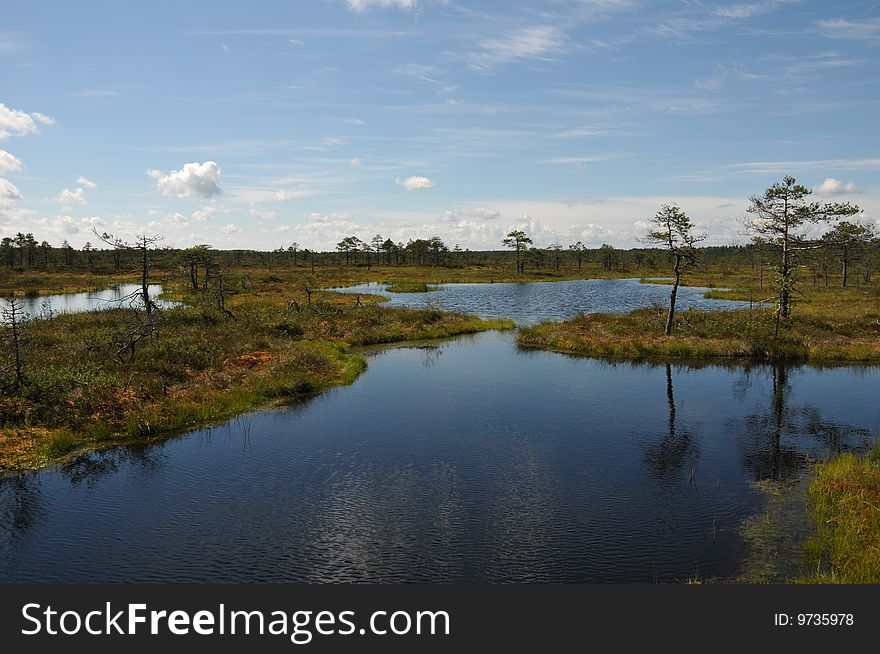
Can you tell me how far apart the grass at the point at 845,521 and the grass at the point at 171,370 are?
23.9 metres

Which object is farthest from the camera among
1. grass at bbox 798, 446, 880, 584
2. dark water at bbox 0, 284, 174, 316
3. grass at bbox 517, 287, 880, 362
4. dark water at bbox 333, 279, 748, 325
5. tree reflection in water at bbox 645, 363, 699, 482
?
dark water at bbox 333, 279, 748, 325

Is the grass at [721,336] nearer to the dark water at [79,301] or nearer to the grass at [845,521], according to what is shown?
the grass at [845,521]

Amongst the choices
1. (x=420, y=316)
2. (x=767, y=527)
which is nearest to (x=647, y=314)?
(x=420, y=316)

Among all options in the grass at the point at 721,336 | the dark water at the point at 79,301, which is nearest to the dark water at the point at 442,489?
the grass at the point at 721,336

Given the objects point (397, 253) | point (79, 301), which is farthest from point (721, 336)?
point (397, 253)

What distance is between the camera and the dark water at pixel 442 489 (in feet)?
47.8

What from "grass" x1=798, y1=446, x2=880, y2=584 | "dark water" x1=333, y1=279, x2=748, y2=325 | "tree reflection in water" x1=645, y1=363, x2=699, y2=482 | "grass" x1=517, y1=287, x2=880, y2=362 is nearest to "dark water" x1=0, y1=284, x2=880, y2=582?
"tree reflection in water" x1=645, y1=363, x2=699, y2=482

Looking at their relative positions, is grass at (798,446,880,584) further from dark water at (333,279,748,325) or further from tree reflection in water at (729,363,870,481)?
dark water at (333,279,748,325)

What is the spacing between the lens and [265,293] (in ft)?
275

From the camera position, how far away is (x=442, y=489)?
19.2 metres

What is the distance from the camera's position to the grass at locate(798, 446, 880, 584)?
43.7 feet

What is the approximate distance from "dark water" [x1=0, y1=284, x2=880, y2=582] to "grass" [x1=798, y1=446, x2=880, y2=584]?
1.67m

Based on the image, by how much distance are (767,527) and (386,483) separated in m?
A: 11.8

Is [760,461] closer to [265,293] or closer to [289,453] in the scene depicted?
[289,453]
